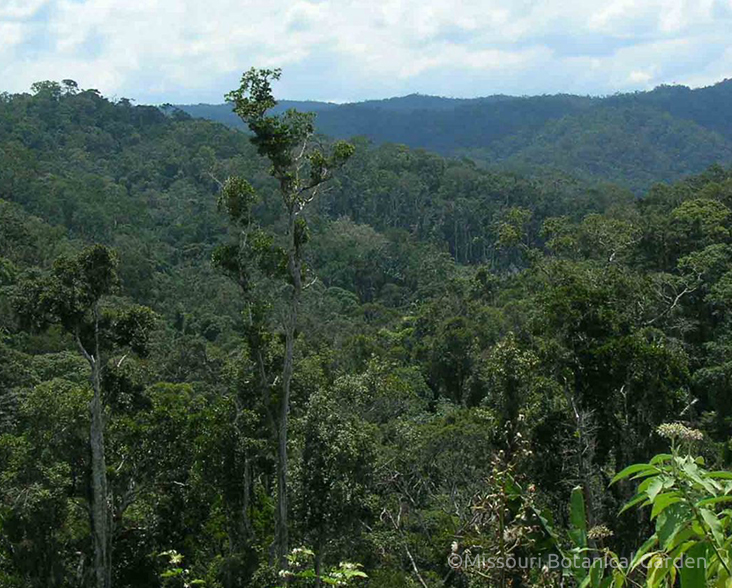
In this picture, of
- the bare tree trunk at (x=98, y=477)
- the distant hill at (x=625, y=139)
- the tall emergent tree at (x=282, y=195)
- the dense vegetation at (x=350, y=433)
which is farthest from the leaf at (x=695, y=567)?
the distant hill at (x=625, y=139)

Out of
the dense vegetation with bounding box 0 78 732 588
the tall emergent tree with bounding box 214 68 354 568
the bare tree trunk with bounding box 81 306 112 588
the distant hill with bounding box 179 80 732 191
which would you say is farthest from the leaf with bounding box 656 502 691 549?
the distant hill with bounding box 179 80 732 191

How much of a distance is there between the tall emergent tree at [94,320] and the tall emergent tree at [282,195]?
1974 mm

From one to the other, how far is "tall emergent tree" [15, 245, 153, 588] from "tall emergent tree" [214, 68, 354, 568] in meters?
1.97

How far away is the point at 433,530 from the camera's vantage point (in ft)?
52.9

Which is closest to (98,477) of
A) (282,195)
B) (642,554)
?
(282,195)

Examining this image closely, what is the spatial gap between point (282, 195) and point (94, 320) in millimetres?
3764

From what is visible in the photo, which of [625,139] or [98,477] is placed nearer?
[98,477]

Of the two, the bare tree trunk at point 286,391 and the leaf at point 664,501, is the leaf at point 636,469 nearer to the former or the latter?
the leaf at point 664,501

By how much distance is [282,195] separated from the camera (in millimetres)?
10430

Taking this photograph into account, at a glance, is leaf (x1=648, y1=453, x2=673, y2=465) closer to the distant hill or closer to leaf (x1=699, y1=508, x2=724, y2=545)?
leaf (x1=699, y1=508, x2=724, y2=545)

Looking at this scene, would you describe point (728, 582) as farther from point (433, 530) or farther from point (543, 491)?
point (433, 530)

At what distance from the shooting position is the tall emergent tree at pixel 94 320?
11091 millimetres

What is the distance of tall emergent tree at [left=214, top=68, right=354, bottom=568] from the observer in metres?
A: 10.1

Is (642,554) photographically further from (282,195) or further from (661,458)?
(282,195)
